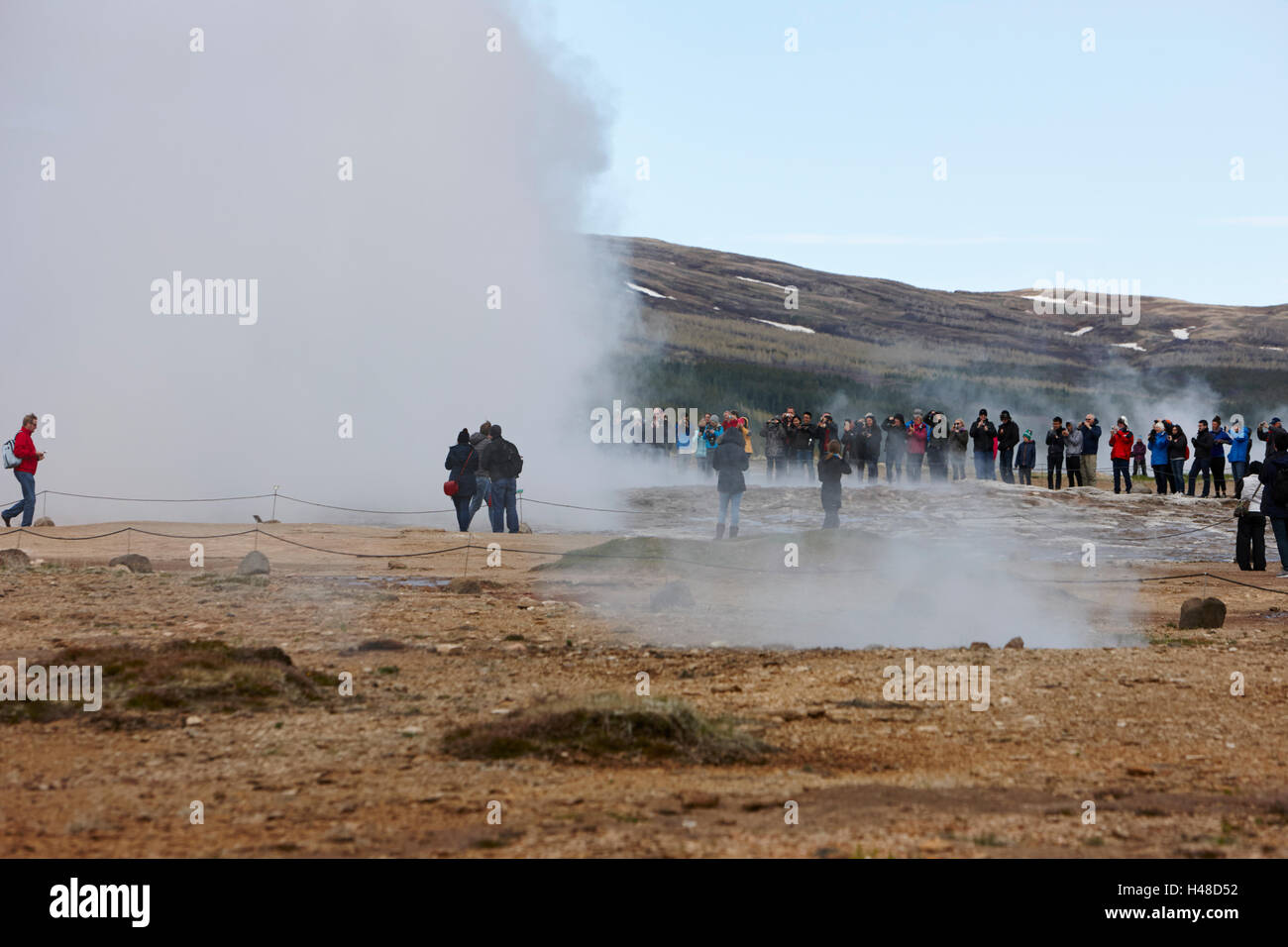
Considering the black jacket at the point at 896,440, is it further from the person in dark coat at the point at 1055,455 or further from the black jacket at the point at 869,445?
the person in dark coat at the point at 1055,455

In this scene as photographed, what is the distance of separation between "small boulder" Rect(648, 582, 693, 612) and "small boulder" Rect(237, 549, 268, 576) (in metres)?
4.70

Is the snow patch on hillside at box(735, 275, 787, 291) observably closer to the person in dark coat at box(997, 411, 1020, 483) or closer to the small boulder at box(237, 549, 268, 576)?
the person in dark coat at box(997, 411, 1020, 483)

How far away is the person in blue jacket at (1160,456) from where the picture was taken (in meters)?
26.7

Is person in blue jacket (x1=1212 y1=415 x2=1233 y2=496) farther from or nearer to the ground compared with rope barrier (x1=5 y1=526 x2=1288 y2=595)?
farther from the ground

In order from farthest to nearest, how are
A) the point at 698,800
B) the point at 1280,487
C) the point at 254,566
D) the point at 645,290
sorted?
the point at 645,290 → the point at 1280,487 → the point at 254,566 → the point at 698,800

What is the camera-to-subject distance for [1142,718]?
301 inches

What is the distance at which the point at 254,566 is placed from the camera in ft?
47.3

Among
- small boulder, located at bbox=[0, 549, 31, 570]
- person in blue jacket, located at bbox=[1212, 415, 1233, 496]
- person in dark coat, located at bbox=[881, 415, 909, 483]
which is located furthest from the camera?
person in dark coat, located at bbox=[881, 415, 909, 483]

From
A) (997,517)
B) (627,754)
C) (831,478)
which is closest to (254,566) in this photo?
(831,478)

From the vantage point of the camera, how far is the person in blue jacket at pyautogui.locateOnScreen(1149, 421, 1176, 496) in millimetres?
26734

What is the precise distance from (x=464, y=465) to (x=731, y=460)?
158 inches

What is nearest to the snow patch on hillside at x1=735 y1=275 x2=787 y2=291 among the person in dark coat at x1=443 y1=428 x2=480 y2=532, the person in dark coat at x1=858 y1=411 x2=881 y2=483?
the person in dark coat at x1=858 y1=411 x2=881 y2=483

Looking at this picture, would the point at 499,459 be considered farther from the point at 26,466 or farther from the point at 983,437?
the point at 983,437

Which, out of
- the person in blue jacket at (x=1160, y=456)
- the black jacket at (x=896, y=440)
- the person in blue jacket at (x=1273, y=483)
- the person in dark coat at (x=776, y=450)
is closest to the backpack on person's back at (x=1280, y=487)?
the person in blue jacket at (x=1273, y=483)
